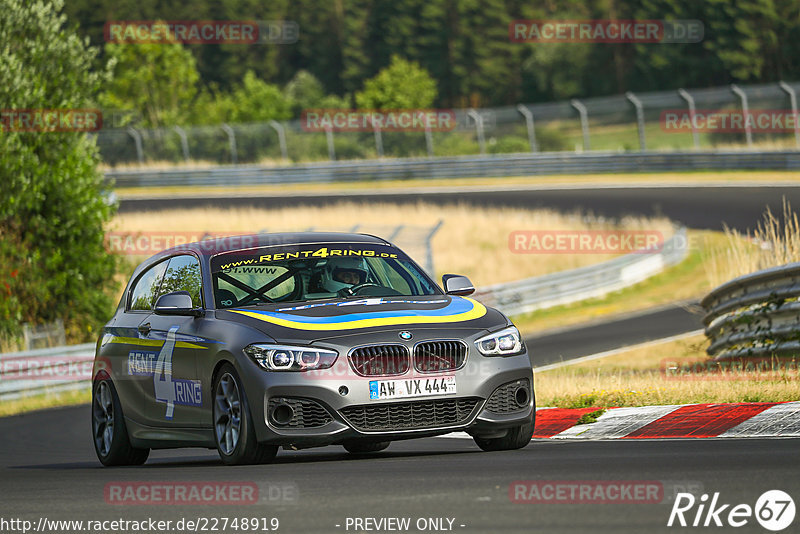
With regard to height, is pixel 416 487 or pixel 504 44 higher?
pixel 504 44

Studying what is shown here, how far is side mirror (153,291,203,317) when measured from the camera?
891cm

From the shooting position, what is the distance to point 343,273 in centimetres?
954

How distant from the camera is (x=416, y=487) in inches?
267

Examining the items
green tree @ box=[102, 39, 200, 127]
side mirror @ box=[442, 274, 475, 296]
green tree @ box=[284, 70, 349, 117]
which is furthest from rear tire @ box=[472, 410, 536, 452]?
green tree @ box=[284, 70, 349, 117]

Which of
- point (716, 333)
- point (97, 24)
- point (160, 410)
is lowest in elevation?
point (716, 333)

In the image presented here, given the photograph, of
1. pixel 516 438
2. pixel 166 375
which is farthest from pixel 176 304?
pixel 516 438

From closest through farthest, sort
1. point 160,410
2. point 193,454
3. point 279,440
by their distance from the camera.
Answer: point 279,440 < point 160,410 < point 193,454

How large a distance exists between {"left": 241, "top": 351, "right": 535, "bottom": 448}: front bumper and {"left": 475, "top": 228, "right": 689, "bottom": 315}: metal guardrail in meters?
Answer: 15.9

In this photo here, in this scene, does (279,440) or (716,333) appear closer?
(279,440)

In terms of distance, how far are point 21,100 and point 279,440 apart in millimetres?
16132

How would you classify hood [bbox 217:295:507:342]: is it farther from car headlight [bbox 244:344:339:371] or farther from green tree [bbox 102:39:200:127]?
green tree [bbox 102:39:200:127]

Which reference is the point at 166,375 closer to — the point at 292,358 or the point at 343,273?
the point at 343,273

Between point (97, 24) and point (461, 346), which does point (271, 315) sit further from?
point (97, 24)

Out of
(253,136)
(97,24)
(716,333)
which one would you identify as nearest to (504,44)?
(97,24)
